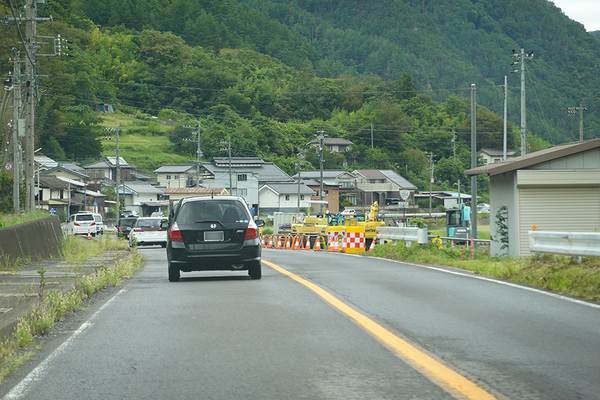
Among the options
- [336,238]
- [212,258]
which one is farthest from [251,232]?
[336,238]

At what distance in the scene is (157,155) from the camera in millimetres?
100188

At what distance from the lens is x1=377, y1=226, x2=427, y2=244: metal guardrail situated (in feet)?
64.7

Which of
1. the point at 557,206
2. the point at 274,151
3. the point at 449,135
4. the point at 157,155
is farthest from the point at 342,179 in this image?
the point at 557,206

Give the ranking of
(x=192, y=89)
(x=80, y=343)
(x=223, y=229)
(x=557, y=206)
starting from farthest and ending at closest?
(x=192, y=89) → (x=557, y=206) → (x=223, y=229) → (x=80, y=343)

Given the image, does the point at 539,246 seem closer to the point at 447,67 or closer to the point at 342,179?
the point at 342,179

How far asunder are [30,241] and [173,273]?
20.3 feet

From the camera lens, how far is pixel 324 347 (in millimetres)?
6242

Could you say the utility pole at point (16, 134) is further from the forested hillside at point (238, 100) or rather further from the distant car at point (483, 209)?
the distant car at point (483, 209)

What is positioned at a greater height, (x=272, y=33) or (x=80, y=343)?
(x=272, y=33)

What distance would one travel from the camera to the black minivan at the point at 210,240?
41.9 ft

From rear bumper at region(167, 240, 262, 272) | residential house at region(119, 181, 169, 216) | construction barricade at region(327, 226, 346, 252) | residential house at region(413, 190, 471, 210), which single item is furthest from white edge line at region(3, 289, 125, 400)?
residential house at region(413, 190, 471, 210)

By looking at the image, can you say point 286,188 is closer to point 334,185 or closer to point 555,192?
point 334,185

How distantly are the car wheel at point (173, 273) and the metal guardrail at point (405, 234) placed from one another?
8.81 m

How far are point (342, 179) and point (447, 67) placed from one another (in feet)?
333
